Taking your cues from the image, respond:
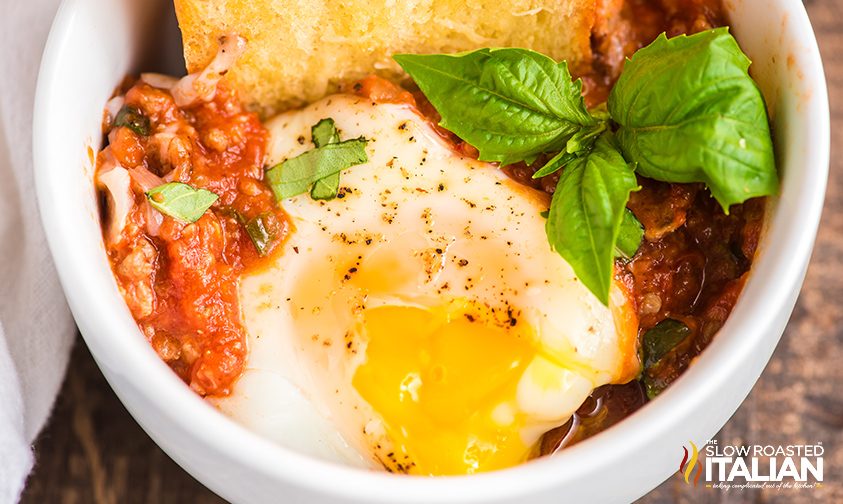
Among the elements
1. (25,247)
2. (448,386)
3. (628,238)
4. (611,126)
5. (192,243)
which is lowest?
(25,247)

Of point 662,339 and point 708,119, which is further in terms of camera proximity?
point 662,339

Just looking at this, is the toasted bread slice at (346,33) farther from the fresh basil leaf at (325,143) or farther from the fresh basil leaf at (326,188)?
the fresh basil leaf at (326,188)

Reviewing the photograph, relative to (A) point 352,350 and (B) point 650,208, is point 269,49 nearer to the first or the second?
(A) point 352,350

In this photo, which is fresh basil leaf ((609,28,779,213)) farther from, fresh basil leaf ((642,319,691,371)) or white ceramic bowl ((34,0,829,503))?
fresh basil leaf ((642,319,691,371))

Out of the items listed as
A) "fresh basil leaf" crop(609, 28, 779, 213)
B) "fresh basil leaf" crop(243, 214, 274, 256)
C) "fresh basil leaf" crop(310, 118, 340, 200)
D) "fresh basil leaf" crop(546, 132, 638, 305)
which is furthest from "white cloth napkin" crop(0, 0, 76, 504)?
"fresh basil leaf" crop(609, 28, 779, 213)

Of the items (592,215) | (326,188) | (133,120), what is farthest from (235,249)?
(592,215)

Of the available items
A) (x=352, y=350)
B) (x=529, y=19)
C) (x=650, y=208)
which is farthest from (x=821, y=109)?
(x=352, y=350)

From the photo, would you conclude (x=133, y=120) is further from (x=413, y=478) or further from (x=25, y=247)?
(x=413, y=478)
